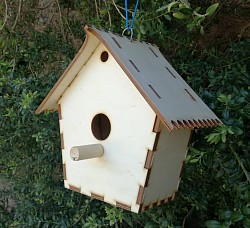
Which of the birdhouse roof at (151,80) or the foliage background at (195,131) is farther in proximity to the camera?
the foliage background at (195,131)

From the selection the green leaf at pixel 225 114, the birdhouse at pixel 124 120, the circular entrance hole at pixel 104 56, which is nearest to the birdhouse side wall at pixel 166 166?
the birdhouse at pixel 124 120

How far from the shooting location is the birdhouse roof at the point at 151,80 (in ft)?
2.89

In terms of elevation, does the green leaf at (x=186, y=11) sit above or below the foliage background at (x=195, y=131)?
above

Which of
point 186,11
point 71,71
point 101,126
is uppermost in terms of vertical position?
point 186,11

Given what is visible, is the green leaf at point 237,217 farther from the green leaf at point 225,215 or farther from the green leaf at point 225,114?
the green leaf at point 225,114

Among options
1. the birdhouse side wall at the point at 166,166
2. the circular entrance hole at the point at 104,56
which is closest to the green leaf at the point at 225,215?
the birdhouse side wall at the point at 166,166

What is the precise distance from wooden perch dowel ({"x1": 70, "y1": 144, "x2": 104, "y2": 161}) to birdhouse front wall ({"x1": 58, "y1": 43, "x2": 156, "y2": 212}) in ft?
0.06

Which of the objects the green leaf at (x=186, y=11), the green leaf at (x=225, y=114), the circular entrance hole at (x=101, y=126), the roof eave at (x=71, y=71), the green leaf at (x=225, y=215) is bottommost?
the green leaf at (x=225, y=215)

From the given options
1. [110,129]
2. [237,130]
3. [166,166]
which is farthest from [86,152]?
[237,130]

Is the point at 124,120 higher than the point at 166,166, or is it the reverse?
the point at 124,120

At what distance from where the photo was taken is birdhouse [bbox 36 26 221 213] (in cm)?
92

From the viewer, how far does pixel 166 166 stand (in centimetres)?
102

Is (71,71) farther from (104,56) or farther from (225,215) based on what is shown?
(225,215)

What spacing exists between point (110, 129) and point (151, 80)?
17 cm
